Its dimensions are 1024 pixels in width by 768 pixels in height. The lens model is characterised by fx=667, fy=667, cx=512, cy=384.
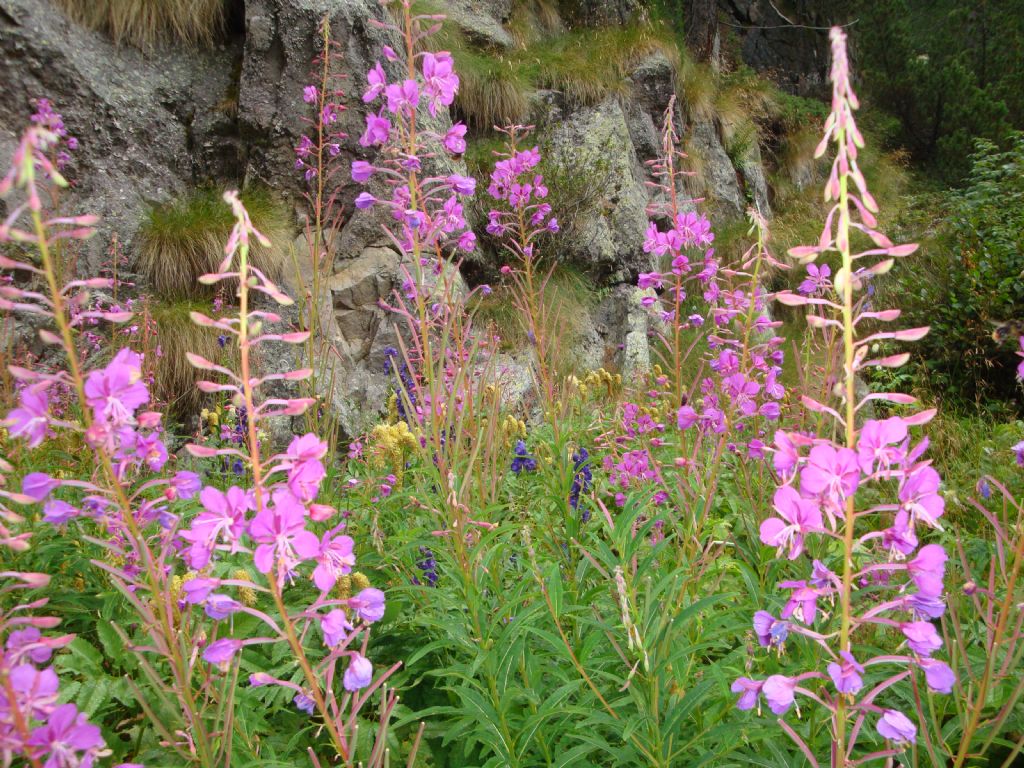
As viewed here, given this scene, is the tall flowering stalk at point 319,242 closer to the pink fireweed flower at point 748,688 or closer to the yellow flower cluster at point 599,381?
the pink fireweed flower at point 748,688

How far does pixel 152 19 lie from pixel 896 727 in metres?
6.81

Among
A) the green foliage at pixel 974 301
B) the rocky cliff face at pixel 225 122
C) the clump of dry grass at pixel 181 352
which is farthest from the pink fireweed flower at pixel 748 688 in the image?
the green foliage at pixel 974 301

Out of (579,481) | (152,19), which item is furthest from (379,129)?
(152,19)

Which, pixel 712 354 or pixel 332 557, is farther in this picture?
pixel 712 354

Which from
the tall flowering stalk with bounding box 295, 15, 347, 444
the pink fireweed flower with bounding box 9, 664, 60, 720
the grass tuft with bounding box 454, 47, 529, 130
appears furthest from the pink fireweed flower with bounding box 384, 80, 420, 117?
the grass tuft with bounding box 454, 47, 529, 130

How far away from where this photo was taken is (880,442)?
0.79 m

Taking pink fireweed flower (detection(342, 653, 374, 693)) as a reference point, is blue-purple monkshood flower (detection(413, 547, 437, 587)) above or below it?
below

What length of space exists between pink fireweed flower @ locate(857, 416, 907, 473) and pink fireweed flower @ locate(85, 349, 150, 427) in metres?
0.84

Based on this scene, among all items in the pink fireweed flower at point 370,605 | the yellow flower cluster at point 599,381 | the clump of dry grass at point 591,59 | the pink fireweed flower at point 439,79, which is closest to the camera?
the pink fireweed flower at point 370,605

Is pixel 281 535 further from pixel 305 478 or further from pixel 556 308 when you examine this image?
pixel 556 308

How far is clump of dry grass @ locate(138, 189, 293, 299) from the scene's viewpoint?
197 inches

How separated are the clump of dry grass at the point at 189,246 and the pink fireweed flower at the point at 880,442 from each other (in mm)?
4682

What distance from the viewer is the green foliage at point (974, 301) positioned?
17.1ft

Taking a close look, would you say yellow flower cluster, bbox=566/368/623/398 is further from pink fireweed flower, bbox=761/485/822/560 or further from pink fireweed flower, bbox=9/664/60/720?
pink fireweed flower, bbox=9/664/60/720
